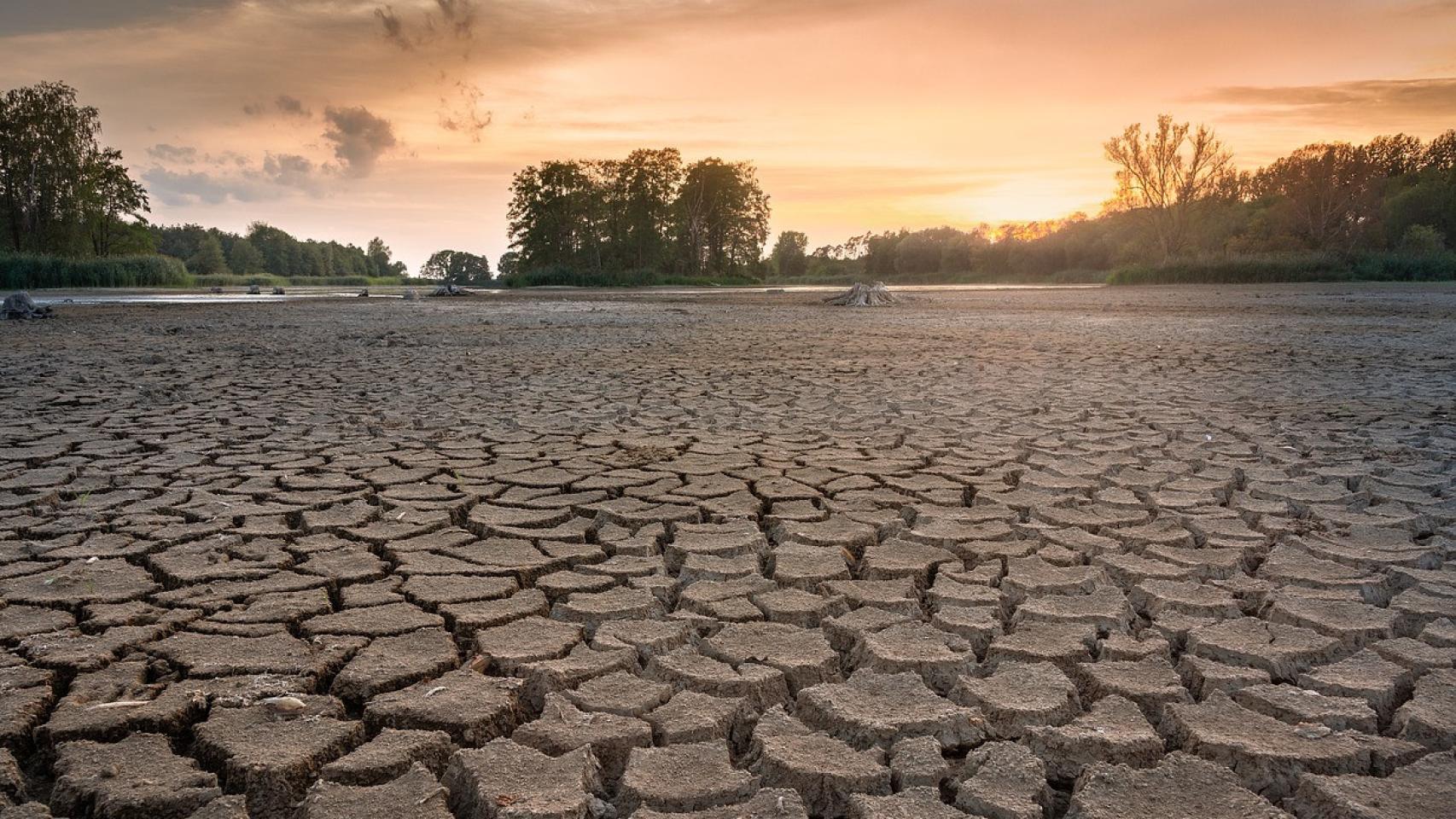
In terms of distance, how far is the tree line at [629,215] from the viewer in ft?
Answer: 179

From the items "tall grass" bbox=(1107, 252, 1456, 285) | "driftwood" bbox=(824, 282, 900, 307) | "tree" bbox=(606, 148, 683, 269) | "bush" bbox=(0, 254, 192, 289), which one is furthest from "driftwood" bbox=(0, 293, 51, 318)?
"tree" bbox=(606, 148, 683, 269)

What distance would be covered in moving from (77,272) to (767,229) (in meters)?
41.0

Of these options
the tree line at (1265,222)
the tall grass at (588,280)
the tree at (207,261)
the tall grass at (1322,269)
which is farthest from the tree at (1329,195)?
the tree at (207,261)

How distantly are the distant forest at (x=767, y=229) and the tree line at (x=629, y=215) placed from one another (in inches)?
4.3

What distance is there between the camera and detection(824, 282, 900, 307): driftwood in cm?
2077

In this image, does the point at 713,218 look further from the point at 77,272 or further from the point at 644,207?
the point at 77,272

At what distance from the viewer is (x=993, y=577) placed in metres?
2.59

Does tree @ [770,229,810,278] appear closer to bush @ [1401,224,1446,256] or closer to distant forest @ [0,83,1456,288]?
distant forest @ [0,83,1456,288]

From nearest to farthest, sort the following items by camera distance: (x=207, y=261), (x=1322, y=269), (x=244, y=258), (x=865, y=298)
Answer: (x=865, y=298), (x=1322, y=269), (x=207, y=261), (x=244, y=258)

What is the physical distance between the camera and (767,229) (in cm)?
6197

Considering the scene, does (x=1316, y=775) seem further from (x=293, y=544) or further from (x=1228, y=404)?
(x=1228, y=404)

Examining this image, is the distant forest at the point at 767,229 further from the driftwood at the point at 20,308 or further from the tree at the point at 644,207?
the driftwood at the point at 20,308

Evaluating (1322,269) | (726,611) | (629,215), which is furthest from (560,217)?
(726,611)

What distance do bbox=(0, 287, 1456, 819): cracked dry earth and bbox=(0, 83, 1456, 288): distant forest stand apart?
31.9 meters
